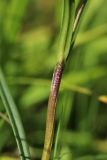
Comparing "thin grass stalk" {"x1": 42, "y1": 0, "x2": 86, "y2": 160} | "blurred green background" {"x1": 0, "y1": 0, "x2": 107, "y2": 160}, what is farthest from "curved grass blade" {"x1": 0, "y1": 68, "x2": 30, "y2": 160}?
"blurred green background" {"x1": 0, "y1": 0, "x2": 107, "y2": 160}

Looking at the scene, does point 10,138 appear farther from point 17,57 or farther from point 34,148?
point 17,57

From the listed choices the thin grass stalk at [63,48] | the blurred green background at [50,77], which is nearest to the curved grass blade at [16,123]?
the thin grass stalk at [63,48]

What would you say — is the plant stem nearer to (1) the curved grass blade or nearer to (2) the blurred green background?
(1) the curved grass blade

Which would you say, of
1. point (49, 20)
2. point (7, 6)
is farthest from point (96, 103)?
point (49, 20)

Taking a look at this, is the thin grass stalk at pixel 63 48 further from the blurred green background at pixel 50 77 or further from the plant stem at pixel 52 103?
the blurred green background at pixel 50 77

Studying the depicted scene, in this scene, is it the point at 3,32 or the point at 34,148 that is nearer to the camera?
the point at 34,148
